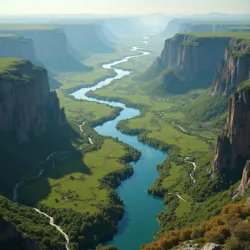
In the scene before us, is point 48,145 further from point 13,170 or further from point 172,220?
point 172,220

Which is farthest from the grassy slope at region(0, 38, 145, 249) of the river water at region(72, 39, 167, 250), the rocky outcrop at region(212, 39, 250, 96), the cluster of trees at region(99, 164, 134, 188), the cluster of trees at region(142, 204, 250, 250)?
the rocky outcrop at region(212, 39, 250, 96)

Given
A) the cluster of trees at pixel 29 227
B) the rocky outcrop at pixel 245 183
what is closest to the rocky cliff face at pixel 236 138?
the rocky outcrop at pixel 245 183

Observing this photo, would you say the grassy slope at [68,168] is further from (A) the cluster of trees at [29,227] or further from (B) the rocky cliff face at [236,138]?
(B) the rocky cliff face at [236,138]

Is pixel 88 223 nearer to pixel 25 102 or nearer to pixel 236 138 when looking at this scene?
pixel 236 138

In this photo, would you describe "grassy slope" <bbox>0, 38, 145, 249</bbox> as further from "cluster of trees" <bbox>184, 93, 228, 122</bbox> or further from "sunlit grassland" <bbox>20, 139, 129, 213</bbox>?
"cluster of trees" <bbox>184, 93, 228, 122</bbox>

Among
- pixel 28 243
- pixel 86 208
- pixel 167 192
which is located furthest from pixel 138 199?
pixel 28 243

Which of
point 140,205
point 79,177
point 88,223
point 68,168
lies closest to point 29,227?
point 88,223

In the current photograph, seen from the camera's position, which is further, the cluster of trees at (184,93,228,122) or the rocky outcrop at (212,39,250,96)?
the cluster of trees at (184,93,228,122)
